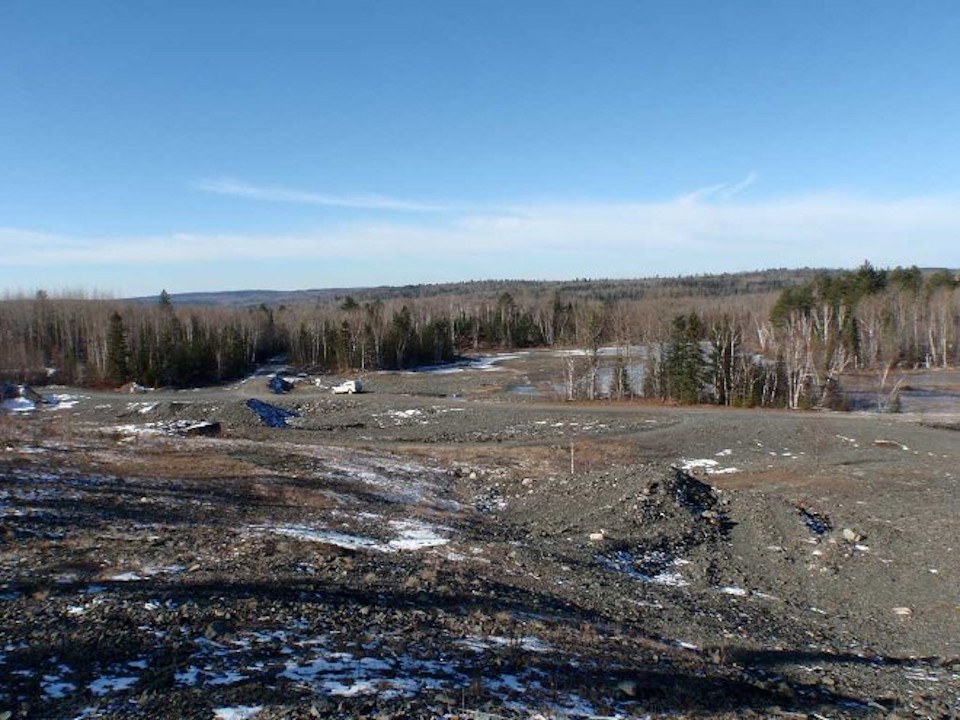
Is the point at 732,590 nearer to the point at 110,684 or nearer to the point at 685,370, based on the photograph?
the point at 110,684

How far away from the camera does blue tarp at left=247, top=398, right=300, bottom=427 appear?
46062 millimetres

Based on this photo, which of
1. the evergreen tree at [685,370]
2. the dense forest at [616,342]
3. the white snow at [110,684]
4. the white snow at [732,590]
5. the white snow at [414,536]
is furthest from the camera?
the dense forest at [616,342]

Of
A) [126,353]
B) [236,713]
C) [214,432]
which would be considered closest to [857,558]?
[236,713]

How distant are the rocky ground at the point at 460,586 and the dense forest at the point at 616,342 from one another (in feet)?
79.7

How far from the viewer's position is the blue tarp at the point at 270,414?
4606 cm

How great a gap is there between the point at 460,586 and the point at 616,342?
64566 mm

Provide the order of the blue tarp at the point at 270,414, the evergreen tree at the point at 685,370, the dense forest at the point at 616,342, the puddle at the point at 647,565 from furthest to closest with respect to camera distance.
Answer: the dense forest at the point at 616,342, the evergreen tree at the point at 685,370, the blue tarp at the point at 270,414, the puddle at the point at 647,565

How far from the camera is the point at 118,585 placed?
9750 mm

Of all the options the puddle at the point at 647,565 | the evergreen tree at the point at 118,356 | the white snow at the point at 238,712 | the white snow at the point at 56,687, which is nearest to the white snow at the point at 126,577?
the white snow at the point at 56,687

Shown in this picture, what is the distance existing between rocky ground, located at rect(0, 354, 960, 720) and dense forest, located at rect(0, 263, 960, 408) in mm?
24296

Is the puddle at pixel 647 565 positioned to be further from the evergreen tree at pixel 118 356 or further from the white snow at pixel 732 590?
the evergreen tree at pixel 118 356

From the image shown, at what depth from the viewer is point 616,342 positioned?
74562 millimetres

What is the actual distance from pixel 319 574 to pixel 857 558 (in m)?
12.9

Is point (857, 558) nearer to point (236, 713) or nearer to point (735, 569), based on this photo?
point (735, 569)
